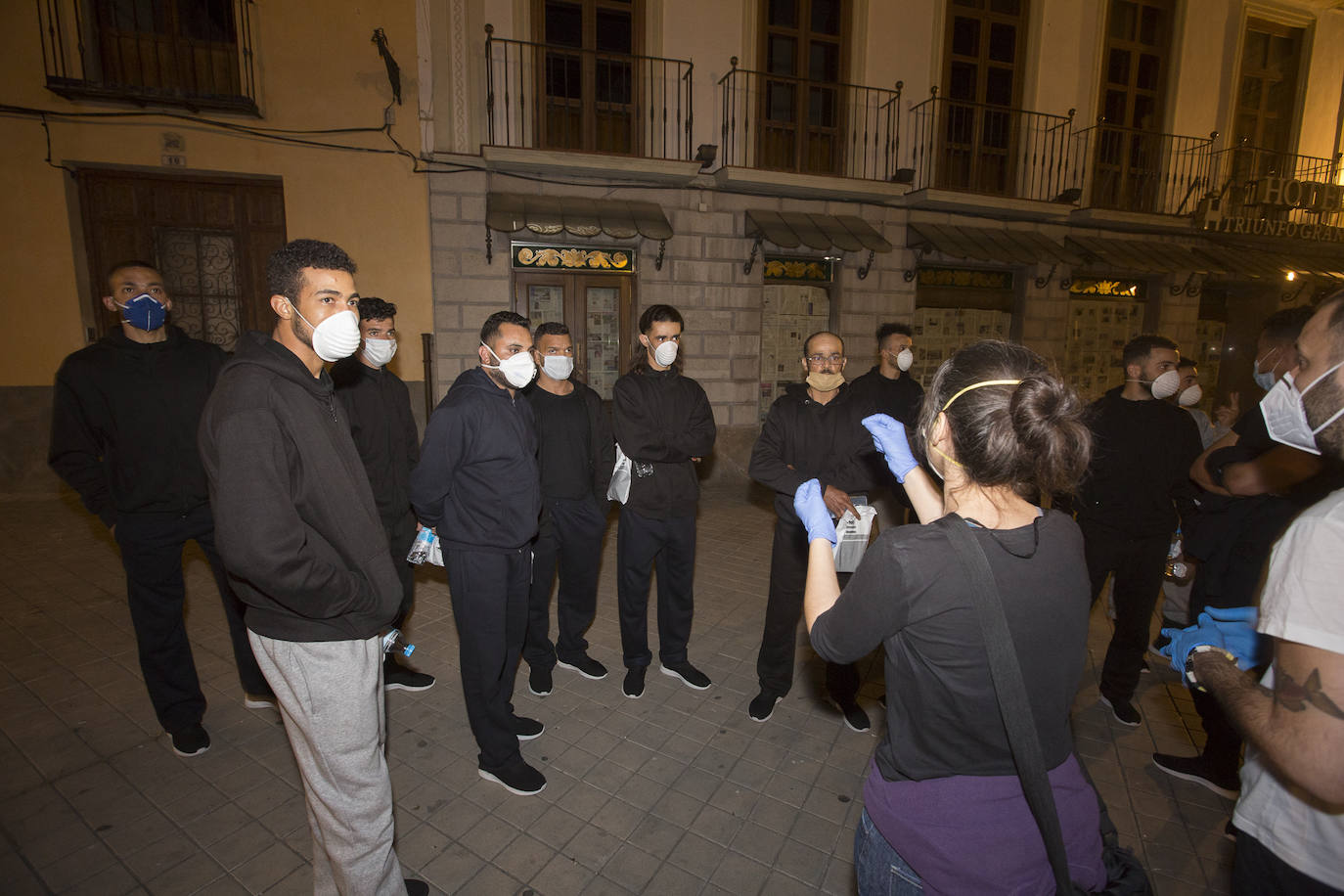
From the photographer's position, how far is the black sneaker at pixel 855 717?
12.3 feet

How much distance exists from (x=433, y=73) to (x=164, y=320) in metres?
6.87

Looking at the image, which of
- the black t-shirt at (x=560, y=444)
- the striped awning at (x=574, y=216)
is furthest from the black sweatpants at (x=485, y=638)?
the striped awning at (x=574, y=216)

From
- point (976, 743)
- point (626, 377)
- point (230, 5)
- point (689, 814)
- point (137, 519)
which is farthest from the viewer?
point (230, 5)

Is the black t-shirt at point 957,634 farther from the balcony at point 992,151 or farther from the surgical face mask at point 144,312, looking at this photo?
the balcony at point 992,151

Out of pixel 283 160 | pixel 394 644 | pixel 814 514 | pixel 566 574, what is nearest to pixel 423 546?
pixel 394 644

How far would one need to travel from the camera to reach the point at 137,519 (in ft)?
10.7

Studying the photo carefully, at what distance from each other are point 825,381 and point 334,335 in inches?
106

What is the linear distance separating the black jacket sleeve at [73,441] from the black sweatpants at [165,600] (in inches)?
8.8

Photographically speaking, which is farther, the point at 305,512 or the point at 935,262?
the point at 935,262

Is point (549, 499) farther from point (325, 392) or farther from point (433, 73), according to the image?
point (433, 73)

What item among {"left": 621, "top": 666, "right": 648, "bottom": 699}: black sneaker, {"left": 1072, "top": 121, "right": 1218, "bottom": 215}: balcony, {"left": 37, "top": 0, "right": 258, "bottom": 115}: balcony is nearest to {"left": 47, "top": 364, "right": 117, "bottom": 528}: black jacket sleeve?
{"left": 621, "top": 666, "right": 648, "bottom": 699}: black sneaker

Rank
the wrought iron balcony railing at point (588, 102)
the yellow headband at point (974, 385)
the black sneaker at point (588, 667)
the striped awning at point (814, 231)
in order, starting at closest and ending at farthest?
the yellow headband at point (974, 385), the black sneaker at point (588, 667), the wrought iron balcony railing at point (588, 102), the striped awning at point (814, 231)

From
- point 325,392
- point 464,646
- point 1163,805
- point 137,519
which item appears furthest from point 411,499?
point 1163,805

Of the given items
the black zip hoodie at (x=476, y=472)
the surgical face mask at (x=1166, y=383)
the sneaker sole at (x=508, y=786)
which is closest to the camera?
the black zip hoodie at (x=476, y=472)
